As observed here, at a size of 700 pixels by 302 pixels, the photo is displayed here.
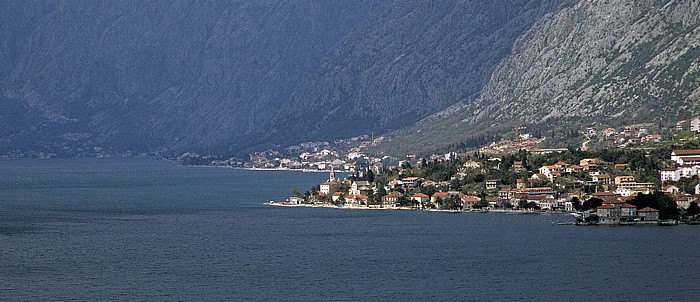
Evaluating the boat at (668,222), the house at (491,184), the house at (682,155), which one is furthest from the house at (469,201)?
the boat at (668,222)

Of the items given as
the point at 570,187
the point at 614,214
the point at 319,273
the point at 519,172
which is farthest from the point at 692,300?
the point at 519,172

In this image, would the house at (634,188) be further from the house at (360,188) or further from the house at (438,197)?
the house at (360,188)

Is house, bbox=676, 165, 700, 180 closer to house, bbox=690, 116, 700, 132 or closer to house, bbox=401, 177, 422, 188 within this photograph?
house, bbox=690, 116, 700, 132

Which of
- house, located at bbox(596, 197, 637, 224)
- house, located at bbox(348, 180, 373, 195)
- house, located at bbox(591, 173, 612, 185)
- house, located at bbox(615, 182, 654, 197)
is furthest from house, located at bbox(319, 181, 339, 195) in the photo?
house, located at bbox(596, 197, 637, 224)

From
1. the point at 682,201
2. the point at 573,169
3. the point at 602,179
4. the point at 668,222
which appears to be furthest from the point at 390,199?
the point at 668,222

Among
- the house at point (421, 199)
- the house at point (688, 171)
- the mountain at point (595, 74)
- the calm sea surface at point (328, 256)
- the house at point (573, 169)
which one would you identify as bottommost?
the calm sea surface at point (328, 256)
